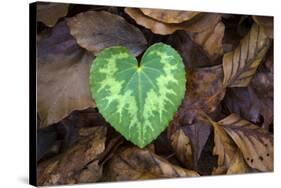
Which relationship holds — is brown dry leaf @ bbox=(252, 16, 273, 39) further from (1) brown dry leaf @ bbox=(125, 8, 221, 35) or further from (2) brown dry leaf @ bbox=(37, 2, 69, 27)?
(2) brown dry leaf @ bbox=(37, 2, 69, 27)

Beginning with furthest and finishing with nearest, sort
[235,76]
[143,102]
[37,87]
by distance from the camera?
[235,76] < [143,102] < [37,87]

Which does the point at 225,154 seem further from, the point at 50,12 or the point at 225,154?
the point at 50,12

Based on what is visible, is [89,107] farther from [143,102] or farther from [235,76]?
[235,76]

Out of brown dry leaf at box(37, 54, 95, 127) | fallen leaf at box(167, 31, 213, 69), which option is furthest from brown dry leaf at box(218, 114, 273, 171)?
brown dry leaf at box(37, 54, 95, 127)

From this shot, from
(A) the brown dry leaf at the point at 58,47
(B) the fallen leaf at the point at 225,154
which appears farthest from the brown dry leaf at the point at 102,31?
(B) the fallen leaf at the point at 225,154

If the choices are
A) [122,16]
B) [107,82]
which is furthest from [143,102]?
[122,16]
